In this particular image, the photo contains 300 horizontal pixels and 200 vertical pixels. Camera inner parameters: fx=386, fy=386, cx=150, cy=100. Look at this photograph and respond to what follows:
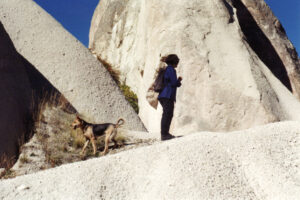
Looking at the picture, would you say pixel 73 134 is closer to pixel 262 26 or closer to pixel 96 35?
pixel 262 26

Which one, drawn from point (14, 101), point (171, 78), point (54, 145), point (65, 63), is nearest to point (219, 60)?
point (171, 78)

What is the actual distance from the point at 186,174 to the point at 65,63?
571cm

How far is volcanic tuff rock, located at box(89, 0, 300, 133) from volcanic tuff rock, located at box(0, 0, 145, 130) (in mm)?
872

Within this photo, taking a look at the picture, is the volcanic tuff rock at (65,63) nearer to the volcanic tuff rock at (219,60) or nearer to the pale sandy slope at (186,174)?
the volcanic tuff rock at (219,60)

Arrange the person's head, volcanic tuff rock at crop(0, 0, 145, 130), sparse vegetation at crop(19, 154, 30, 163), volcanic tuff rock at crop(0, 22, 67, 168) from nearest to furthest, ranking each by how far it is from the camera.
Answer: the person's head < sparse vegetation at crop(19, 154, 30, 163) < volcanic tuff rock at crop(0, 22, 67, 168) < volcanic tuff rock at crop(0, 0, 145, 130)

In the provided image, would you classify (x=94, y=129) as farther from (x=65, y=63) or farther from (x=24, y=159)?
(x=65, y=63)

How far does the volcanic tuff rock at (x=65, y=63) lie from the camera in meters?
8.39

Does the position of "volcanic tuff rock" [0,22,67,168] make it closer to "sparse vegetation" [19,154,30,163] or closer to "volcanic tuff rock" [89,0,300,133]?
"sparse vegetation" [19,154,30,163]

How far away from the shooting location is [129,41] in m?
13.4

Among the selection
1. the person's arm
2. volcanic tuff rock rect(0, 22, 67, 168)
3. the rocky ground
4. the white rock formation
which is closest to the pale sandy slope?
the person's arm

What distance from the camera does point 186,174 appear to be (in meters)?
4.07

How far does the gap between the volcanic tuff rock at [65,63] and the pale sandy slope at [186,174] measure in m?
3.65

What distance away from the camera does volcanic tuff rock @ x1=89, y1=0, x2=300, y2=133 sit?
7.22 m

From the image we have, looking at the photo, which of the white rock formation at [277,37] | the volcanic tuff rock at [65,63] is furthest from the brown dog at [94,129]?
the white rock formation at [277,37]
